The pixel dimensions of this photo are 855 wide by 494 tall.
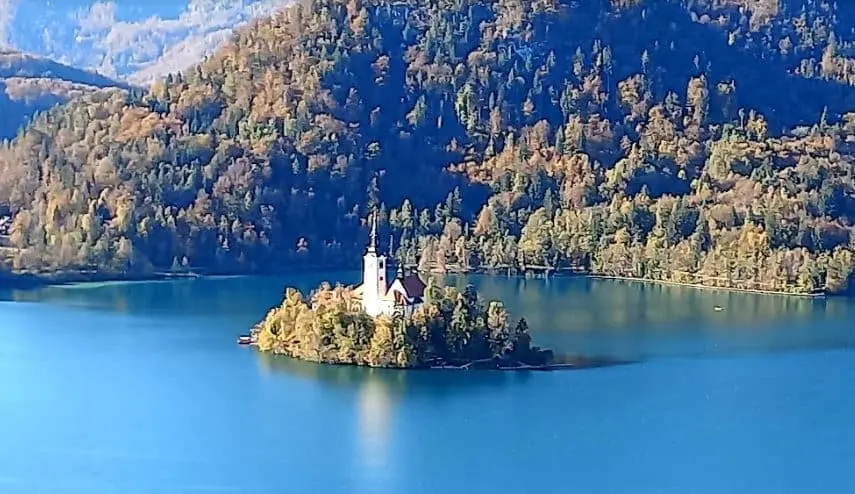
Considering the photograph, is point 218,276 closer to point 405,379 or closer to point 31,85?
point 405,379

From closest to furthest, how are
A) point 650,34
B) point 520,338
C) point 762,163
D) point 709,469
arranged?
point 709,469 < point 520,338 < point 762,163 < point 650,34

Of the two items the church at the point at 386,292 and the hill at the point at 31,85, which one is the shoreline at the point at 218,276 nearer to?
the church at the point at 386,292

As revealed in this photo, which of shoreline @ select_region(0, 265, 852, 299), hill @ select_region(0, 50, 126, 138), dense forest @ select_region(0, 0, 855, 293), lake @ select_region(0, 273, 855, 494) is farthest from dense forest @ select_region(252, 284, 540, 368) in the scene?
hill @ select_region(0, 50, 126, 138)

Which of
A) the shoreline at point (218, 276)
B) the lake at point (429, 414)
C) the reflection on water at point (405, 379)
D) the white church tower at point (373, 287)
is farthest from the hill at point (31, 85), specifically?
the reflection on water at point (405, 379)

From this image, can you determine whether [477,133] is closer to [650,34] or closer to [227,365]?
[650,34]

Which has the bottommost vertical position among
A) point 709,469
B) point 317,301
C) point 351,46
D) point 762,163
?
point 709,469

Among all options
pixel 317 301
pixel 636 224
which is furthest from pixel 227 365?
pixel 636 224

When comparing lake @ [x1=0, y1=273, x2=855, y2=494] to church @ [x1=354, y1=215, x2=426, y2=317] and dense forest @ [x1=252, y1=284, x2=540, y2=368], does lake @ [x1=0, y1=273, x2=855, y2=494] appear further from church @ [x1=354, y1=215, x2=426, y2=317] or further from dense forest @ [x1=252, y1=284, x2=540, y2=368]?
church @ [x1=354, y1=215, x2=426, y2=317]
